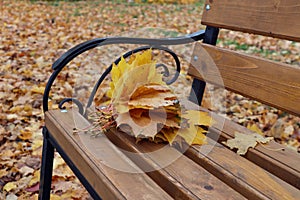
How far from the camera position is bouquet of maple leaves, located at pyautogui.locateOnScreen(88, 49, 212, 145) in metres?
1.07

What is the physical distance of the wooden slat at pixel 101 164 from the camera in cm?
86

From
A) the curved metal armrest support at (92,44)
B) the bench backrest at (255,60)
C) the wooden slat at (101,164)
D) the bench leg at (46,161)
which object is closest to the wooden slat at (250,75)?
the bench backrest at (255,60)

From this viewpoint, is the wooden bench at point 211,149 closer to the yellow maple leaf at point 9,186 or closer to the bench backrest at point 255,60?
the bench backrest at point 255,60

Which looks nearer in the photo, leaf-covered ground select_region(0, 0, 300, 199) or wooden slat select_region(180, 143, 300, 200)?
wooden slat select_region(180, 143, 300, 200)

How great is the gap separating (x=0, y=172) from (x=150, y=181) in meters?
1.21

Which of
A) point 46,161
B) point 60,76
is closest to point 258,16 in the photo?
point 46,161

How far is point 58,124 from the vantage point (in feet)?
4.03

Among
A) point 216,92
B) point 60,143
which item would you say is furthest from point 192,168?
point 216,92

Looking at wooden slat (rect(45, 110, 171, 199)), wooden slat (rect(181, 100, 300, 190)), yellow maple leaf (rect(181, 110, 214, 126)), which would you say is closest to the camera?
wooden slat (rect(45, 110, 171, 199))

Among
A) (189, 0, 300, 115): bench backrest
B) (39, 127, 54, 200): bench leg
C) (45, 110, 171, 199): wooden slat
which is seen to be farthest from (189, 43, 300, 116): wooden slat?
(39, 127, 54, 200): bench leg

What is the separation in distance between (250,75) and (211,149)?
14.7 inches

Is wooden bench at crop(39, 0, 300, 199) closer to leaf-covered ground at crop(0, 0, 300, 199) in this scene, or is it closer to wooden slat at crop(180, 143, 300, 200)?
wooden slat at crop(180, 143, 300, 200)

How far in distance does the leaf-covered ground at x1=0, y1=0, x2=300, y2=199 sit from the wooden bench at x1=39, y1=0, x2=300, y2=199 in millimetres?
533

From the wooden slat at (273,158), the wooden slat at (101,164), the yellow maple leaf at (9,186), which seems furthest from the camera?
the yellow maple leaf at (9,186)
